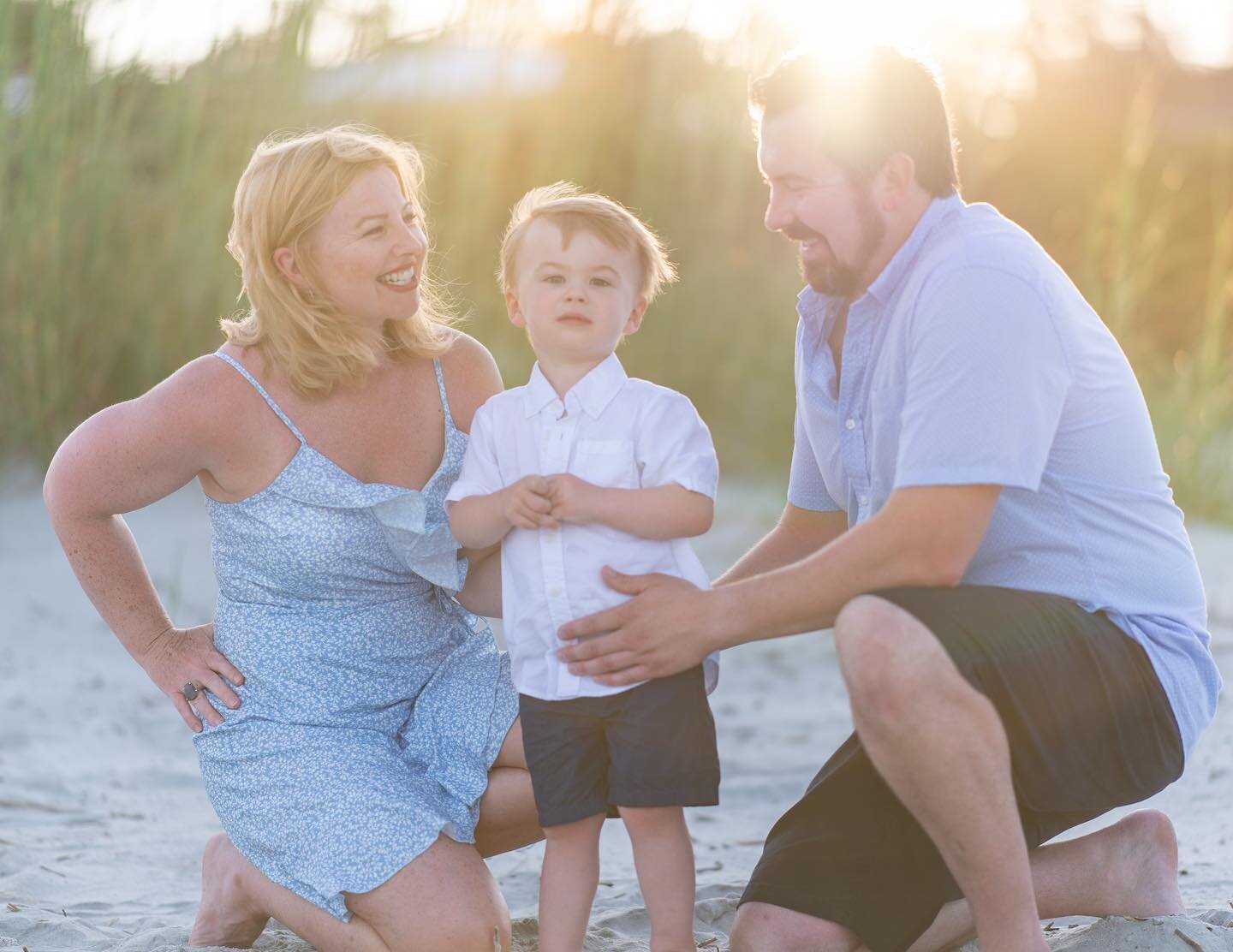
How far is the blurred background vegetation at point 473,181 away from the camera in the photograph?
5.66 m

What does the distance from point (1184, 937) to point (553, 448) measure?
51.7 inches

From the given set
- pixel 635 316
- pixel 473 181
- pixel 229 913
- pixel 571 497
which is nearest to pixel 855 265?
pixel 635 316

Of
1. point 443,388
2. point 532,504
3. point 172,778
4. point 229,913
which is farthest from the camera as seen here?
point 172,778

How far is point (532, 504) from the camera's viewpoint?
2395mm

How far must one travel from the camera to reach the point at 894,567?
2.29 meters

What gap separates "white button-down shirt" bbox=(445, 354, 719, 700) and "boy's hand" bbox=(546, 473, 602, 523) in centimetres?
5

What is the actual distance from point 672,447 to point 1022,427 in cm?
56

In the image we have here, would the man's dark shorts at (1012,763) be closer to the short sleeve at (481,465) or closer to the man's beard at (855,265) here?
the man's beard at (855,265)

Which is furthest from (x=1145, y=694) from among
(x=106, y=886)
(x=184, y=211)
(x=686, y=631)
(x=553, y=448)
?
(x=184, y=211)

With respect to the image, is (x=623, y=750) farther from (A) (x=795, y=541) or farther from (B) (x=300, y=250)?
(B) (x=300, y=250)

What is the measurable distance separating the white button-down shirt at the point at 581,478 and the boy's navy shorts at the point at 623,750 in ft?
0.15

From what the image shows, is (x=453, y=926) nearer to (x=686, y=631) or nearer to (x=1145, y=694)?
(x=686, y=631)

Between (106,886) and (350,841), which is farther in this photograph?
(106,886)

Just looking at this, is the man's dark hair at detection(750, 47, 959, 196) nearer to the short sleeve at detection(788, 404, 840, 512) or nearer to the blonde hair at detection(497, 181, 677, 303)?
the blonde hair at detection(497, 181, 677, 303)
